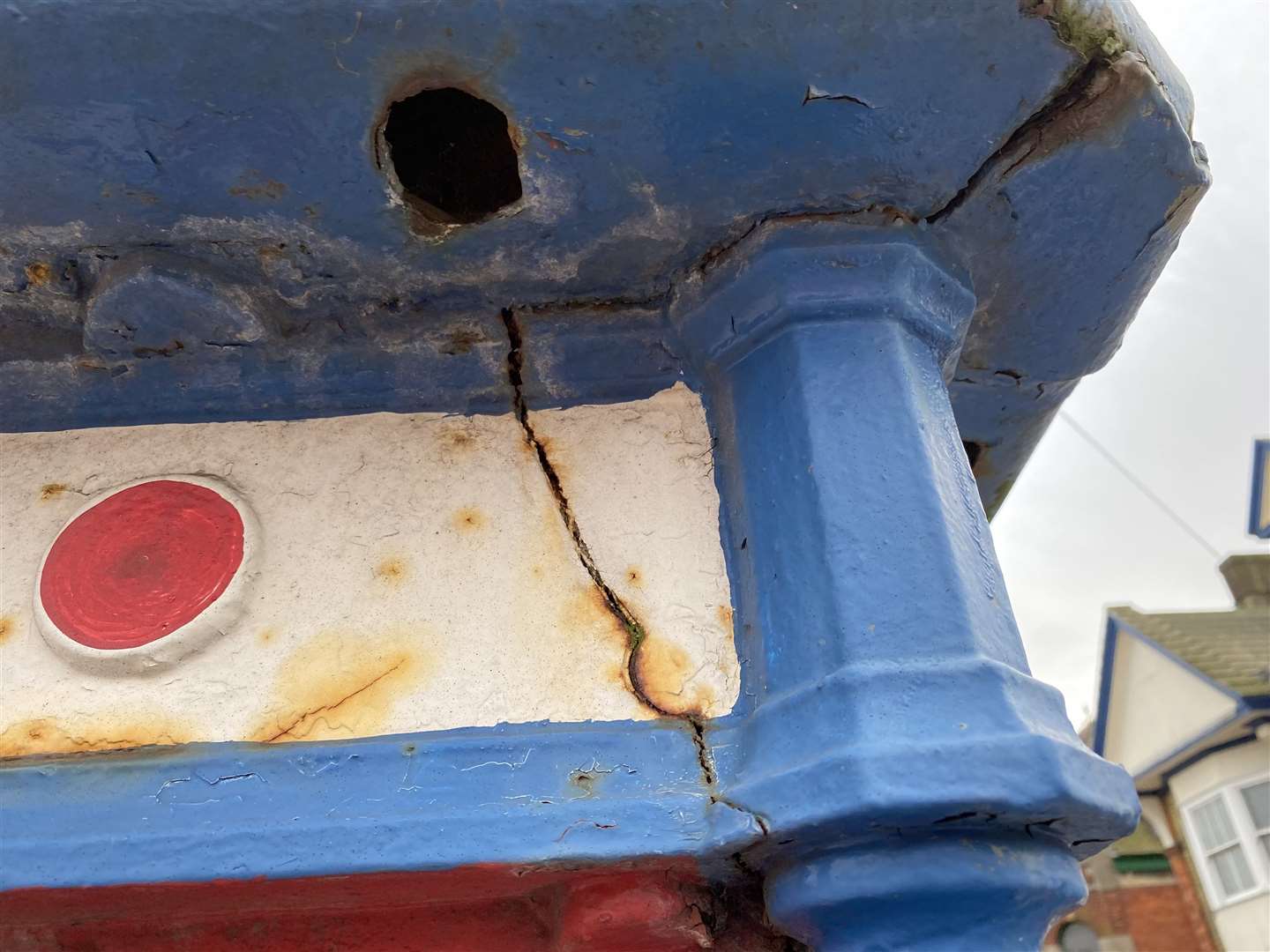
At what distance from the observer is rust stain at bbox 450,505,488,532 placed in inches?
55.5

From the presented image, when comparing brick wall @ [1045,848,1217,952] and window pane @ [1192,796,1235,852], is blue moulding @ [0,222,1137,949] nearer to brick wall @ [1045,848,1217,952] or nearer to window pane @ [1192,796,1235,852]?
window pane @ [1192,796,1235,852]

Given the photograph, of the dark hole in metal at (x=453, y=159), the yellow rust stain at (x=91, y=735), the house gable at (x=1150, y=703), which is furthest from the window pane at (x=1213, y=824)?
the yellow rust stain at (x=91, y=735)

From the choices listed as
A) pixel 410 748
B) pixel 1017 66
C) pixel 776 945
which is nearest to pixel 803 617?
pixel 776 945

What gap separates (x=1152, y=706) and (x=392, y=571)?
1002 centimetres

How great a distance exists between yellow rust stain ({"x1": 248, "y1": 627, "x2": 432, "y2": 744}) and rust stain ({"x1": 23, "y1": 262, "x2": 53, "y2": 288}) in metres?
0.63

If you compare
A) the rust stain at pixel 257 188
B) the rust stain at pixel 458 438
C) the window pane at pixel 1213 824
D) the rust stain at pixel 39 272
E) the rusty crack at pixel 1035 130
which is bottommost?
the rust stain at pixel 458 438

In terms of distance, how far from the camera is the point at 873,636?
3.66 feet

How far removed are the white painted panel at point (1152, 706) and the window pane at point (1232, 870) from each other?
0.92 m

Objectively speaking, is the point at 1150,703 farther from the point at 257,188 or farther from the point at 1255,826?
the point at 257,188

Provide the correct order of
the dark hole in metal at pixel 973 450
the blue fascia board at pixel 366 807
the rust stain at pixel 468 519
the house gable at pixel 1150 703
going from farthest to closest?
the house gable at pixel 1150 703, the dark hole in metal at pixel 973 450, the rust stain at pixel 468 519, the blue fascia board at pixel 366 807

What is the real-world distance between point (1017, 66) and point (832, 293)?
356mm

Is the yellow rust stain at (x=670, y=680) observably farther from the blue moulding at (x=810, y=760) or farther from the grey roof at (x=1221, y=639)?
the grey roof at (x=1221, y=639)

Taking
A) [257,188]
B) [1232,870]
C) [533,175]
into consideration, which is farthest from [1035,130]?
[1232,870]

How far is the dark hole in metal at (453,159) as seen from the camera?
1.36 metres
